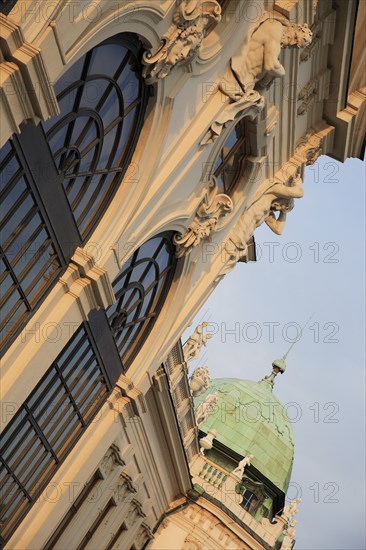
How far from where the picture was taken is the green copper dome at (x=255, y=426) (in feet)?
160

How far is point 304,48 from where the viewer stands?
2514cm

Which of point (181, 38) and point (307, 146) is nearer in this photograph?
point (181, 38)

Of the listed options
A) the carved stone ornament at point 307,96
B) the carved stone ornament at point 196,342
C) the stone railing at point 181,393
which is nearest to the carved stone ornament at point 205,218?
the carved stone ornament at point 307,96

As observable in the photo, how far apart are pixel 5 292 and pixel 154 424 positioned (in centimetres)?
1475

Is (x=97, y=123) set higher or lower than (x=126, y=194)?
lower

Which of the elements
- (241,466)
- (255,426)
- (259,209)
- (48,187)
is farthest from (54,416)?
(255,426)

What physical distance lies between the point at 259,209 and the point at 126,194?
8.39 m

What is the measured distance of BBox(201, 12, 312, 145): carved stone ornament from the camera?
2233 centimetres

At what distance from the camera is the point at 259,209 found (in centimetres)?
2838

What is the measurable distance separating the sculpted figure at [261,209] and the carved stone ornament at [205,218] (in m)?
2.38

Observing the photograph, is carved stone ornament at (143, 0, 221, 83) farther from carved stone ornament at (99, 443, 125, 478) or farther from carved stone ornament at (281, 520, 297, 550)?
carved stone ornament at (281, 520, 297, 550)

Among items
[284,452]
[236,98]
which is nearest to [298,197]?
[236,98]

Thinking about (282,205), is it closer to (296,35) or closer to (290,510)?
(296,35)

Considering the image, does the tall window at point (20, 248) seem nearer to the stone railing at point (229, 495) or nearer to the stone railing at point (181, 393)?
the stone railing at point (181, 393)
